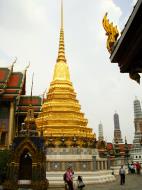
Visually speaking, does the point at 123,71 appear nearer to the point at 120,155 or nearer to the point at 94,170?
the point at 94,170

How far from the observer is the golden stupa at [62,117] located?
2083 cm

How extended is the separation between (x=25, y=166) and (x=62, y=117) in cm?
960

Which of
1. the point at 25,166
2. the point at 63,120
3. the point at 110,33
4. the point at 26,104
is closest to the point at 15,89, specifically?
the point at 26,104

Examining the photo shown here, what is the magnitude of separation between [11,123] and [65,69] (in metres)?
7.10

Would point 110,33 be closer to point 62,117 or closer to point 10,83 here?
point 62,117

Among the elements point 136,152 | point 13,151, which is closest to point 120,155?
point 13,151

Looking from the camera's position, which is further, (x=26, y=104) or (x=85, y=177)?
(x=26, y=104)

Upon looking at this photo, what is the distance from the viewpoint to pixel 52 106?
22.9 meters

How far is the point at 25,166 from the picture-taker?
42.5 ft

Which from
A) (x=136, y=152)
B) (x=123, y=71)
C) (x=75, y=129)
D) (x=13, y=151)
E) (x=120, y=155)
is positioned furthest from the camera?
(x=136, y=152)

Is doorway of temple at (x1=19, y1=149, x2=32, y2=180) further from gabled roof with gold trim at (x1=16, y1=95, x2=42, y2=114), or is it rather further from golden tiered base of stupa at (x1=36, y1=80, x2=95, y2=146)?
gabled roof with gold trim at (x1=16, y1=95, x2=42, y2=114)

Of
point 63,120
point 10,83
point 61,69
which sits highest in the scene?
point 61,69

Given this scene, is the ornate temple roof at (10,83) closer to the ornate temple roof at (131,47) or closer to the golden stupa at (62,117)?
the golden stupa at (62,117)

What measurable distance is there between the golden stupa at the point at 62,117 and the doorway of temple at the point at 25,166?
22.0 ft
